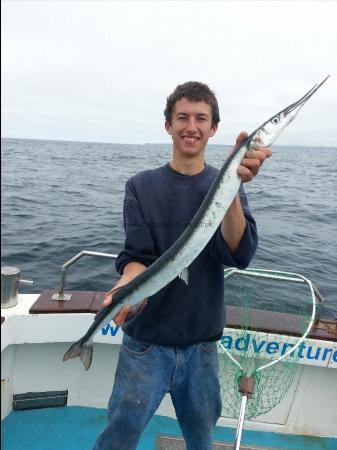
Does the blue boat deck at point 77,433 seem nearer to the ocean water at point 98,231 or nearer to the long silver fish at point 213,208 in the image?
the ocean water at point 98,231

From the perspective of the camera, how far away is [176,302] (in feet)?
9.58

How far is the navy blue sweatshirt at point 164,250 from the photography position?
Result: 289 cm

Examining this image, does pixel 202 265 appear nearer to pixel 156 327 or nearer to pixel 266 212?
pixel 156 327

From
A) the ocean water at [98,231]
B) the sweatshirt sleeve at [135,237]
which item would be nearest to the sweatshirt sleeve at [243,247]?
the sweatshirt sleeve at [135,237]

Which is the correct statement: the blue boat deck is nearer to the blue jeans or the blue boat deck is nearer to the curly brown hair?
the blue jeans

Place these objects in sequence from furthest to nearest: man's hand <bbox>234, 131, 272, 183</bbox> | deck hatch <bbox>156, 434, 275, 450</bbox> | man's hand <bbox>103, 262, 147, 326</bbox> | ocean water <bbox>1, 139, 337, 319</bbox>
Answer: ocean water <bbox>1, 139, 337, 319</bbox>
deck hatch <bbox>156, 434, 275, 450</bbox>
man's hand <bbox>103, 262, 147, 326</bbox>
man's hand <bbox>234, 131, 272, 183</bbox>

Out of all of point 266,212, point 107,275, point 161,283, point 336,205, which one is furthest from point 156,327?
point 336,205

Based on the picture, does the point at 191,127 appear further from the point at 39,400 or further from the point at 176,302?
the point at 39,400

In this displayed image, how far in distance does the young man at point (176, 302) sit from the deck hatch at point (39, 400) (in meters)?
2.15

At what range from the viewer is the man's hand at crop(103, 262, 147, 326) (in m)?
2.69

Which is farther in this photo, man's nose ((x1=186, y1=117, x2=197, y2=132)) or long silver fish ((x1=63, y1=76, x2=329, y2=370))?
man's nose ((x1=186, y1=117, x2=197, y2=132))

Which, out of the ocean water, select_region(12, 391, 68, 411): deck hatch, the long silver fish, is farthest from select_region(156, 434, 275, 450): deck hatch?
the ocean water

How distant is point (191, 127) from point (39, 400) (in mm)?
3900

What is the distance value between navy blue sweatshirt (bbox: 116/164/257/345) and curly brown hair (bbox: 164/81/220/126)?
1.45 feet
